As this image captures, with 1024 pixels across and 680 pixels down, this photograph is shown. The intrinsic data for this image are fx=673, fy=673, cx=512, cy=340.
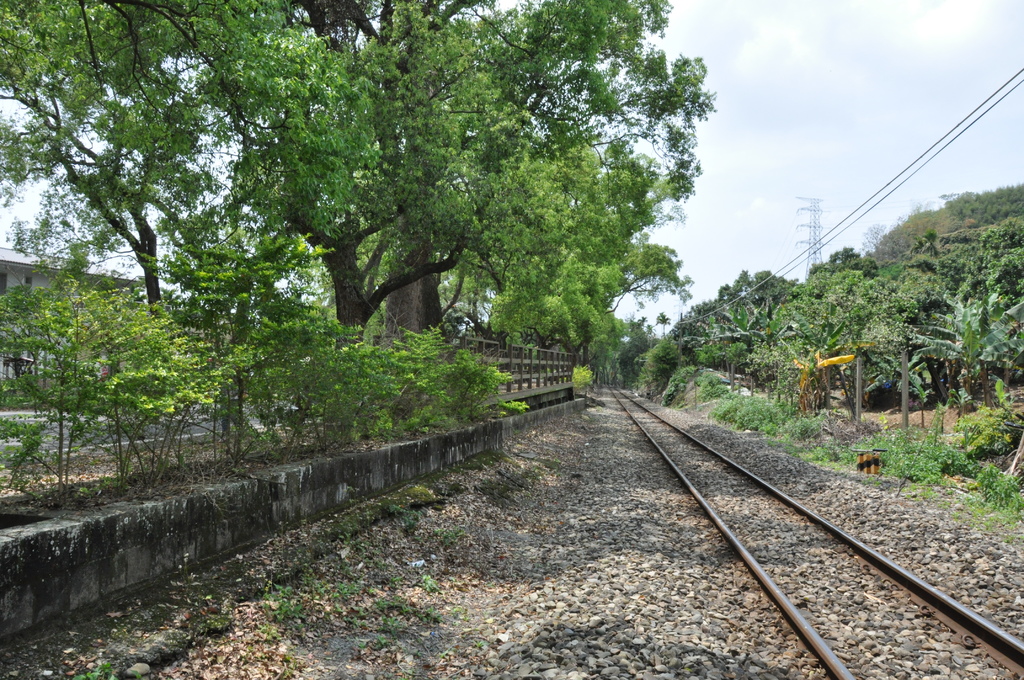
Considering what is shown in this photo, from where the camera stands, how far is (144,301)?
515cm

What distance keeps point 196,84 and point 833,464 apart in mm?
13053

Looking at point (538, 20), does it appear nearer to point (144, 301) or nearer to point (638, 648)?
point (144, 301)

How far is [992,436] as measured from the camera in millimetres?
11133

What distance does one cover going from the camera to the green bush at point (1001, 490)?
8.57 meters

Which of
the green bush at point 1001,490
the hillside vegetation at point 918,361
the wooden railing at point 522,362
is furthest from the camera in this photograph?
the wooden railing at point 522,362

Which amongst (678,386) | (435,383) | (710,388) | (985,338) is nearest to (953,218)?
(678,386)

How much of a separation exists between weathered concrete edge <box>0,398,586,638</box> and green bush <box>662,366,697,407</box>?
41.6 m

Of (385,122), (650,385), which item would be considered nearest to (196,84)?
(385,122)

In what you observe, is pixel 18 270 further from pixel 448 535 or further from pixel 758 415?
pixel 758 415

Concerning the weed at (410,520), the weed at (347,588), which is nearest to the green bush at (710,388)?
the weed at (410,520)

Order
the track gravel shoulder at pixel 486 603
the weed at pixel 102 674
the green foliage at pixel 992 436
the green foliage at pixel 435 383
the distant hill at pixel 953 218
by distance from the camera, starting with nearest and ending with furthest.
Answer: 1. the weed at pixel 102 674
2. the track gravel shoulder at pixel 486 603
3. the green foliage at pixel 435 383
4. the green foliage at pixel 992 436
5. the distant hill at pixel 953 218

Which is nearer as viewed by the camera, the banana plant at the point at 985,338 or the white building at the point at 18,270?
the banana plant at the point at 985,338

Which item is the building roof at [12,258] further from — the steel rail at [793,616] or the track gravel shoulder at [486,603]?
the steel rail at [793,616]

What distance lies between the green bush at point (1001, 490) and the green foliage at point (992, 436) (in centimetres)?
203
